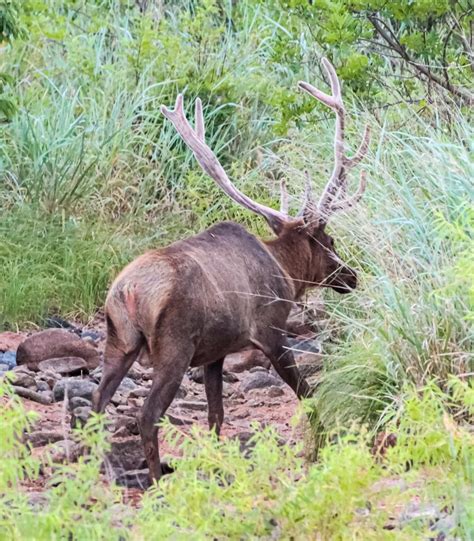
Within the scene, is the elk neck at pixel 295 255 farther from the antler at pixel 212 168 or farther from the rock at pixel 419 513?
the rock at pixel 419 513

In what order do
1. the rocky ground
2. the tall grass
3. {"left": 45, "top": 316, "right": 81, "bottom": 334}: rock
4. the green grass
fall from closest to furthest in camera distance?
the tall grass → the green grass → the rocky ground → {"left": 45, "top": 316, "right": 81, "bottom": 334}: rock

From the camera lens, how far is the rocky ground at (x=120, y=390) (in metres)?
7.56

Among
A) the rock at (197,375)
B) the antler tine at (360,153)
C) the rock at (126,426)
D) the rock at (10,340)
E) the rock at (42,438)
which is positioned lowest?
the rock at (197,375)

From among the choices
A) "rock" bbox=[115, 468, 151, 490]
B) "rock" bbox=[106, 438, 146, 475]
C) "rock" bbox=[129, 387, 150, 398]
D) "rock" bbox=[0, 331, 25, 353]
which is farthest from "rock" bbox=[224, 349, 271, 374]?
"rock" bbox=[115, 468, 151, 490]

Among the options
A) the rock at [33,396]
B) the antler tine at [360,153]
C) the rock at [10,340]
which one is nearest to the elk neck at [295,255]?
the antler tine at [360,153]

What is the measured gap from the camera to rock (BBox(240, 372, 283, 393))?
9.02 meters

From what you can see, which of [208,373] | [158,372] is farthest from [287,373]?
[158,372]

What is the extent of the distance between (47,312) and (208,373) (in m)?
2.96

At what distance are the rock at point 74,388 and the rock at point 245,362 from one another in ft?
4.51

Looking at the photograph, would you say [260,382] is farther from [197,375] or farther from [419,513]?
[419,513]

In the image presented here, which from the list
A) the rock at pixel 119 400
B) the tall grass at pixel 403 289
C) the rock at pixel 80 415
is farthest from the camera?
the rock at pixel 119 400

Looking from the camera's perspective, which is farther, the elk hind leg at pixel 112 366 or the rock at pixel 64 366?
the rock at pixel 64 366

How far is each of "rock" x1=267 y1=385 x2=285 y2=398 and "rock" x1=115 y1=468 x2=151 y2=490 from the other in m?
2.10

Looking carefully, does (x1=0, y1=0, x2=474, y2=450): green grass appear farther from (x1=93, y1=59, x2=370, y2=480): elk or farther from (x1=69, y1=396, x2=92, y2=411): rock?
(x1=69, y1=396, x2=92, y2=411): rock
